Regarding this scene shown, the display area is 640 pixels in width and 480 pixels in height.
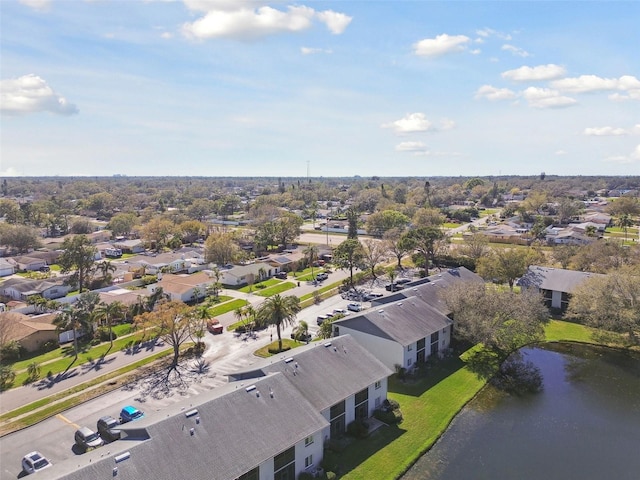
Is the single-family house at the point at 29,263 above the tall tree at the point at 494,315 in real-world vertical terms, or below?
below

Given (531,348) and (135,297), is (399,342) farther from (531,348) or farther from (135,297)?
(135,297)

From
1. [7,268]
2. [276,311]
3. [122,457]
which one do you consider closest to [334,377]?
[276,311]

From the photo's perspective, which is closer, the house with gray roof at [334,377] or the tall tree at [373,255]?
the house with gray roof at [334,377]

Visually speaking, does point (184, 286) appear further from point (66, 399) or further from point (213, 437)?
point (213, 437)

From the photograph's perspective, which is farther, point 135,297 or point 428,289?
point 135,297

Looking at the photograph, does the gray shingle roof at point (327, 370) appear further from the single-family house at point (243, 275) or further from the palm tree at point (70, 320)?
the single-family house at point (243, 275)

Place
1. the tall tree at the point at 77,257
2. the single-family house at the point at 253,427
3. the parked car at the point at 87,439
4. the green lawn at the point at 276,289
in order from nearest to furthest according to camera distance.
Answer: the single-family house at the point at 253,427
the parked car at the point at 87,439
the tall tree at the point at 77,257
the green lawn at the point at 276,289

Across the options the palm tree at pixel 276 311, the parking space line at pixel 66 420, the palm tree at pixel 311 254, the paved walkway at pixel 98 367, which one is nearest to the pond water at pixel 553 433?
the palm tree at pixel 276 311

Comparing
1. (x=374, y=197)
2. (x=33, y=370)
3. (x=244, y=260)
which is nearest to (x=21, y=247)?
(x=244, y=260)
